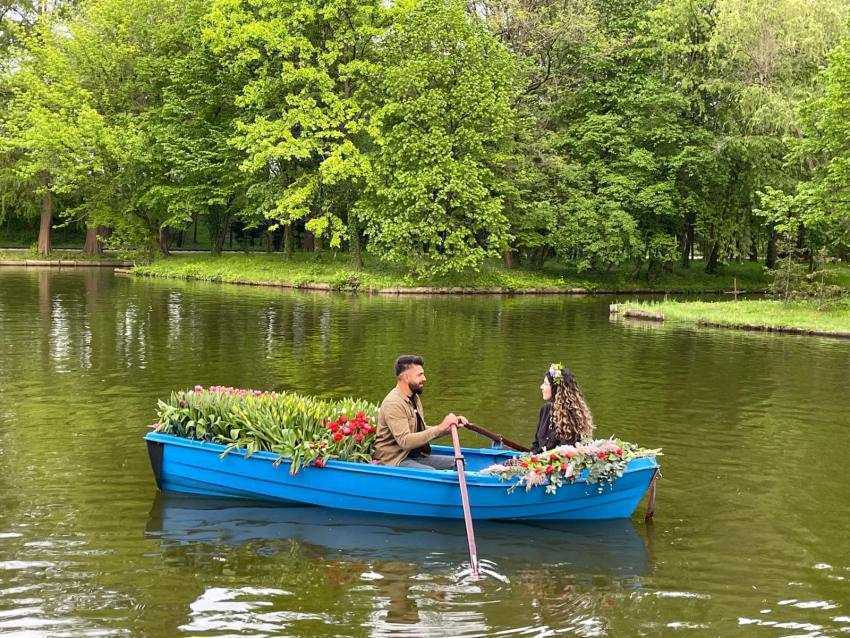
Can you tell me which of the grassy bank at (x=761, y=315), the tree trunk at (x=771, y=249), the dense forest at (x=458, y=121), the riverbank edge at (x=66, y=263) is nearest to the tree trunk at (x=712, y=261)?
the dense forest at (x=458, y=121)

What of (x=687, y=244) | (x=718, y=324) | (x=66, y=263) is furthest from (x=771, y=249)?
(x=66, y=263)

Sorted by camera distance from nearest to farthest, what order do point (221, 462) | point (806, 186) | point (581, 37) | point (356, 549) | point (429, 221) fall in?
point (356, 549)
point (221, 462)
point (806, 186)
point (429, 221)
point (581, 37)

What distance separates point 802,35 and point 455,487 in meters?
36.5

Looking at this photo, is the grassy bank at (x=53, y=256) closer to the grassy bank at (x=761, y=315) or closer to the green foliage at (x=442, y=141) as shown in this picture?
the green foliage at (x=442, y=141)

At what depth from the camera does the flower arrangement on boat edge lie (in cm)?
1035

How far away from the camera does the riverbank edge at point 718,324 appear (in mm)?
29312

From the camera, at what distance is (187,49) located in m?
58.6

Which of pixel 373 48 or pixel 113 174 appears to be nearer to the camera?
pixel 373 48

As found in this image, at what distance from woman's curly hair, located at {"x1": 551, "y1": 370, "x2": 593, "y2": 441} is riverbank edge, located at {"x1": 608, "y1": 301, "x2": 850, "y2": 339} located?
20.7 metres

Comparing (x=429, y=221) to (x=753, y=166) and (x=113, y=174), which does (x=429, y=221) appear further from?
(x=113, y=174)

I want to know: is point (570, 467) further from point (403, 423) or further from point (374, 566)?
point (374, 566)

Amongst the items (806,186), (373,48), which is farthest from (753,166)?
(373,48)

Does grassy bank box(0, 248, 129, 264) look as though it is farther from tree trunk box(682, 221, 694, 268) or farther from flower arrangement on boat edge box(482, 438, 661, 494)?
flower arrangement on boat edge box(482, 438, 661, 494)

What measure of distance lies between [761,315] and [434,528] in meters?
24.9
